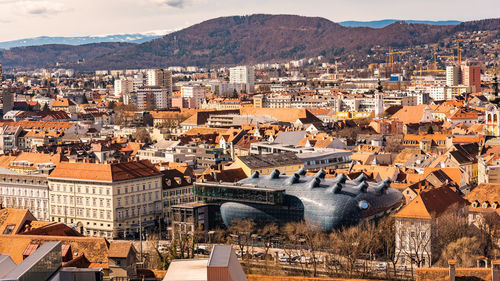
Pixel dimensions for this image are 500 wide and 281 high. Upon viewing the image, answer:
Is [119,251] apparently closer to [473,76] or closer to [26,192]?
[26,192]

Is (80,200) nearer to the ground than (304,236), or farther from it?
farther from it

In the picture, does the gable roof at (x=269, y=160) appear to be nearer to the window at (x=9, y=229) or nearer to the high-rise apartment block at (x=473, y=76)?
the window at (x=9, y=229)

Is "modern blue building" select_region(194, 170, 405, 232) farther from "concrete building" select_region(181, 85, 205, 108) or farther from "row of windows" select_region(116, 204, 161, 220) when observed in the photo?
"concrete building" select_region(181, 85, 205, 108)

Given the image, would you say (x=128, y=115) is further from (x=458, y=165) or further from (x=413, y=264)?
(x=413, y=264)

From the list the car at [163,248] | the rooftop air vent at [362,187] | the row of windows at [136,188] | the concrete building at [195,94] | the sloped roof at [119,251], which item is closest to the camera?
the sloped roof at [119,251]

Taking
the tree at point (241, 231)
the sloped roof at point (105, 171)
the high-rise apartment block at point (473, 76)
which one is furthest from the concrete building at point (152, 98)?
the tree at point (241, 231)

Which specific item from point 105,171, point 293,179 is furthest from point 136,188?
point 293,179

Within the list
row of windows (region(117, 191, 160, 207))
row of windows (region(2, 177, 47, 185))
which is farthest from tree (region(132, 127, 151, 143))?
row of windows (region(117, 191, 160, 207))

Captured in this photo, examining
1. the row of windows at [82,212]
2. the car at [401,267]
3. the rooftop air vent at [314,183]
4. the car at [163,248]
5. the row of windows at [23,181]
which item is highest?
the rooftop air vent at [314,183]
